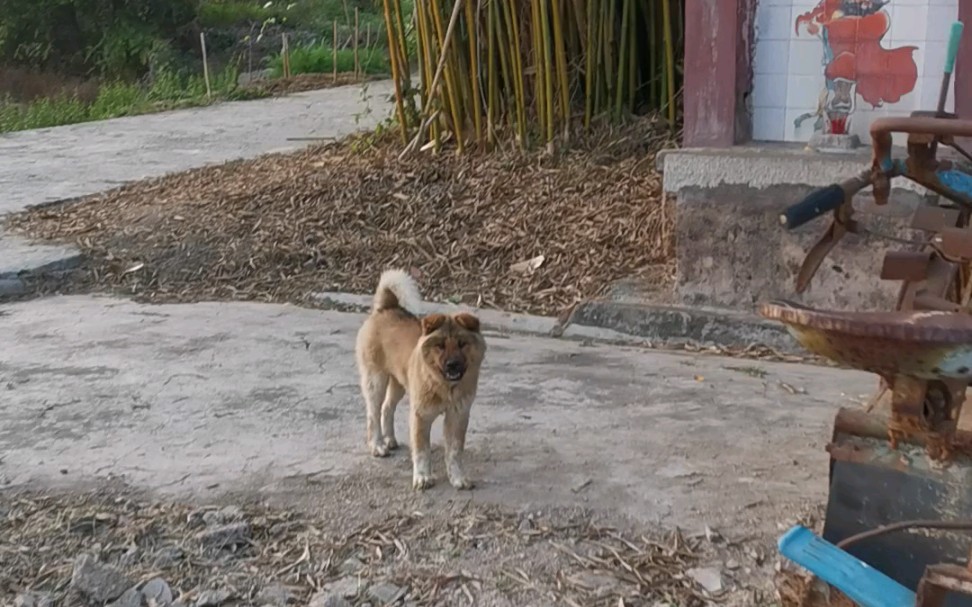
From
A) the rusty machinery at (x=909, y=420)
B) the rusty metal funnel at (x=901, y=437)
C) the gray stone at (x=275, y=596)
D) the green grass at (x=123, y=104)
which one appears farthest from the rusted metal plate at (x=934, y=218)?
the green grass at (x=123, y=104)

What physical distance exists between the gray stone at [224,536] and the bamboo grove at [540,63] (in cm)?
404

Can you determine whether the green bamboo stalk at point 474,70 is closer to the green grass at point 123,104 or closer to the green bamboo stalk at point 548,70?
the green bamboo stalk at point 548,70

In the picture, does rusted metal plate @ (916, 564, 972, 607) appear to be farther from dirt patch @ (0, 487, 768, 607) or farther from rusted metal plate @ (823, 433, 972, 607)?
dirt patch @ (0, 487, 768, 607)

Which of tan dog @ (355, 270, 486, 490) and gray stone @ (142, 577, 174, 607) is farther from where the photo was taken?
tan dog @ (355, 270, 486, 490)

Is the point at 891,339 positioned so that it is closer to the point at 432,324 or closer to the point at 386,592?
the point at 386,592

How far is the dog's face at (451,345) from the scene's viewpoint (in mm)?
3652

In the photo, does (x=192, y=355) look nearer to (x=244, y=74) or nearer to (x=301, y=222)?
(x=301, y=222)

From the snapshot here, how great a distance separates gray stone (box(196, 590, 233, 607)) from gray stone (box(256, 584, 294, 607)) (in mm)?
84

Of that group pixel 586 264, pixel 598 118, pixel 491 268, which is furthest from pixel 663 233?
pixel 598 118

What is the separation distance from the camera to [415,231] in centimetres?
671

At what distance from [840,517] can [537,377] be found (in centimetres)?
234

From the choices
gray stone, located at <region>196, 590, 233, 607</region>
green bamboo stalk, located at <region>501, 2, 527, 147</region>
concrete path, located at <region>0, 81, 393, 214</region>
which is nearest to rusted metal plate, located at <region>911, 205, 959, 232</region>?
gray stone, located at <region>196, 590, 233, 607</region>

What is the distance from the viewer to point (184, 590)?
3.16 metres

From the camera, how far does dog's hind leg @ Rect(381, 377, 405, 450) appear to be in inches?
161
